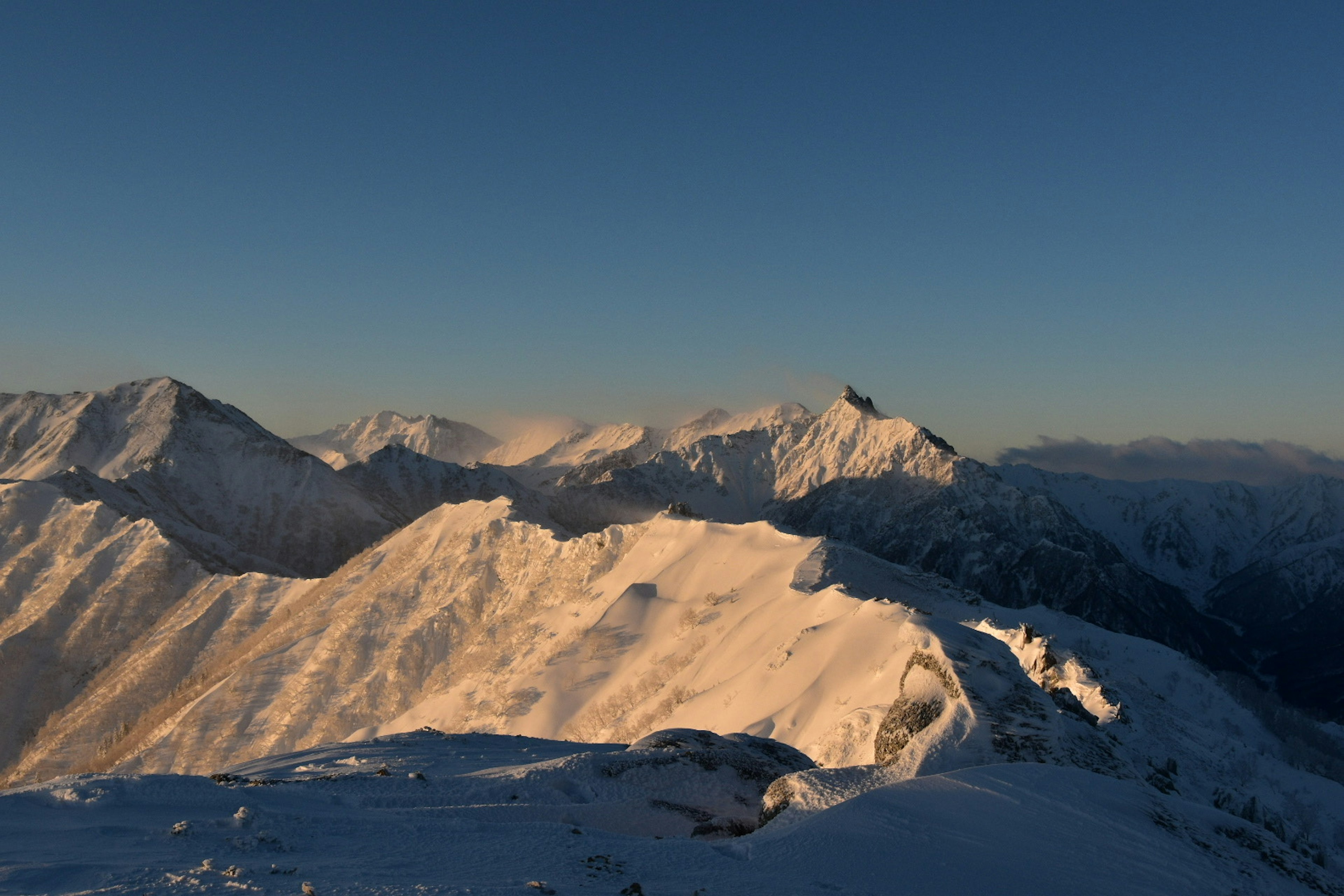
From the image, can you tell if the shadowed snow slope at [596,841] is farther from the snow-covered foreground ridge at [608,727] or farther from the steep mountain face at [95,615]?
the steep mountain face at [95,615]

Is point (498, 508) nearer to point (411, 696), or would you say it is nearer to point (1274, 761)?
point (411, 696)

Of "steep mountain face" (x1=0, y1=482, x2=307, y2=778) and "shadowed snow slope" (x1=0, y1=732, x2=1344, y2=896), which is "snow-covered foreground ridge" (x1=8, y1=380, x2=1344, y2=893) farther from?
"steep mountain face" (x1=0, y1=482, x2=307, y2=778)

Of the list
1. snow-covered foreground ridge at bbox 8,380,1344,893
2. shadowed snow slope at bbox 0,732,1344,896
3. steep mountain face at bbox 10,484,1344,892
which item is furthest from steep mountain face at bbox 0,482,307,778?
shadowed snow slope at bbox 0,732,1344,896

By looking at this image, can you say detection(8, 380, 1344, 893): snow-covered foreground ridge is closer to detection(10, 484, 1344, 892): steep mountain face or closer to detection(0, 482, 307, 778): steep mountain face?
detection(10, 484, 1344, 892): steep mountain face

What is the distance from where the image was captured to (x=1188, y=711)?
65312 mm

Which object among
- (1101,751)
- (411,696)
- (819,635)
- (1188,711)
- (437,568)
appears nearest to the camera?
(1101,751)

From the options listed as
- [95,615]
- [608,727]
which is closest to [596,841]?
[608,727]

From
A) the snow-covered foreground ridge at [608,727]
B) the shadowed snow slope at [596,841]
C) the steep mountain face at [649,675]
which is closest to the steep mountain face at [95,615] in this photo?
the snow-covered foreground ridge at [608,727]

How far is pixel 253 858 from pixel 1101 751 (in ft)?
76.7

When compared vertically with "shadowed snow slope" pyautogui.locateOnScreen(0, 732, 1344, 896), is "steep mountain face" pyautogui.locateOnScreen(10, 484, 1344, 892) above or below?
below

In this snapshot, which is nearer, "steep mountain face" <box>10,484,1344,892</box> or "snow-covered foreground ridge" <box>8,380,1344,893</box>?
"snow-covered foreground ridge" <box>8,380,1344,893</box>

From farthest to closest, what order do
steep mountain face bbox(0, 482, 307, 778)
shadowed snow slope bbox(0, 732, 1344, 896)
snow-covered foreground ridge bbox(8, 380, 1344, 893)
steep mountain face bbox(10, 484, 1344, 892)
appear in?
steep mountain face bbox(0, 482, 307, 778) < steep mountain face bbox(10, 484, 1344, 892) < snow-covered foreground ridge bbox(8, 380, 1344, 893) < shadowed snow slope bbox(0, 732, 1344, 896)

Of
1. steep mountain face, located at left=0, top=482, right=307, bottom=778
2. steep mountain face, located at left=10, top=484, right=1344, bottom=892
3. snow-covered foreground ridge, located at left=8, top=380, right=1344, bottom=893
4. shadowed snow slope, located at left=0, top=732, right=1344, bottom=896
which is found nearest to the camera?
shadowed snow slope, located at left=0, top=732, right=1344, bottom=896

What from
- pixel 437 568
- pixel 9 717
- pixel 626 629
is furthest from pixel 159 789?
pixel 9 717
